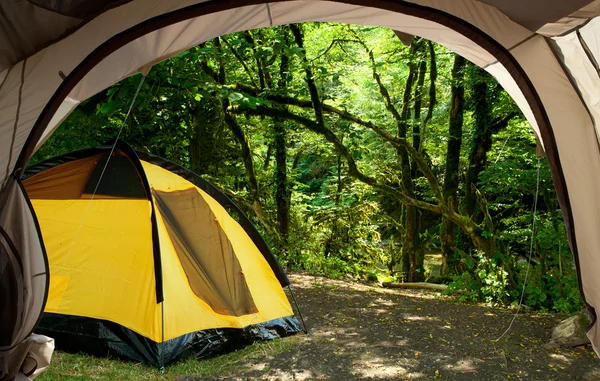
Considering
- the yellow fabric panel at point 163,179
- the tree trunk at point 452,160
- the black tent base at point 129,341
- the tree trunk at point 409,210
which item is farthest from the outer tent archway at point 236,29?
the tree trunk at point 409,210

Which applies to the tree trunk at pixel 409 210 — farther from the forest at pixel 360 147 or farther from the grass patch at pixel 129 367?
the grass patch at pixel 129 367

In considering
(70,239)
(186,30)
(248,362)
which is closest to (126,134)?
(70,239)

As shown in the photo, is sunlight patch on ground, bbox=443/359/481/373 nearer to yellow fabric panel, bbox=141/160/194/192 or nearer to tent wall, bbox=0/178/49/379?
yellow fabric panel, bbox=141/160/194/192

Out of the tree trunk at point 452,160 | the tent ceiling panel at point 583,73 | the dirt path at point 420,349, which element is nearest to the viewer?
the tent ceiling panel at point 583,73

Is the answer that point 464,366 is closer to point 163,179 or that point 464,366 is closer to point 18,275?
point 163,179

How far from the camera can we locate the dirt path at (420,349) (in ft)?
11.8

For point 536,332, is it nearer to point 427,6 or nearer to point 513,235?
point 513,235

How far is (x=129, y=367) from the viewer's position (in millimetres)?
3674

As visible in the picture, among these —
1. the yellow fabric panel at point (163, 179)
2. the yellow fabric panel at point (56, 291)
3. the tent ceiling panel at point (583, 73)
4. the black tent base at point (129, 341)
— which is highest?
the tent ceiling panel at point (583, 73)

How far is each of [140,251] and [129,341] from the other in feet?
2.35

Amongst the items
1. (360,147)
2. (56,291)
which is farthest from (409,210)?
(56,291)

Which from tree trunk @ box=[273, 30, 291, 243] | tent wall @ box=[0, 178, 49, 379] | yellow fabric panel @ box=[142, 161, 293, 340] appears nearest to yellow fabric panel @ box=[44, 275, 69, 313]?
yellow fabric panel @ box=[142, 161, 293, 340]

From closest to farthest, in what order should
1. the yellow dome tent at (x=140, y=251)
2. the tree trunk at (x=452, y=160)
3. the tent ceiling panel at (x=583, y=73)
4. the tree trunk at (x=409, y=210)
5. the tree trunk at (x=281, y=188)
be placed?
the tent ceiling panel at (x=583, y=73)
the yellow dome tent at (x=140, y=251)
the tree trunk at (x=452, y=160)
the tree trunk at (x=281, y=188)
the tree trunk at (x=409, y=210)

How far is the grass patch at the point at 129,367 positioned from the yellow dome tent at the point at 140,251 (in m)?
0.15
